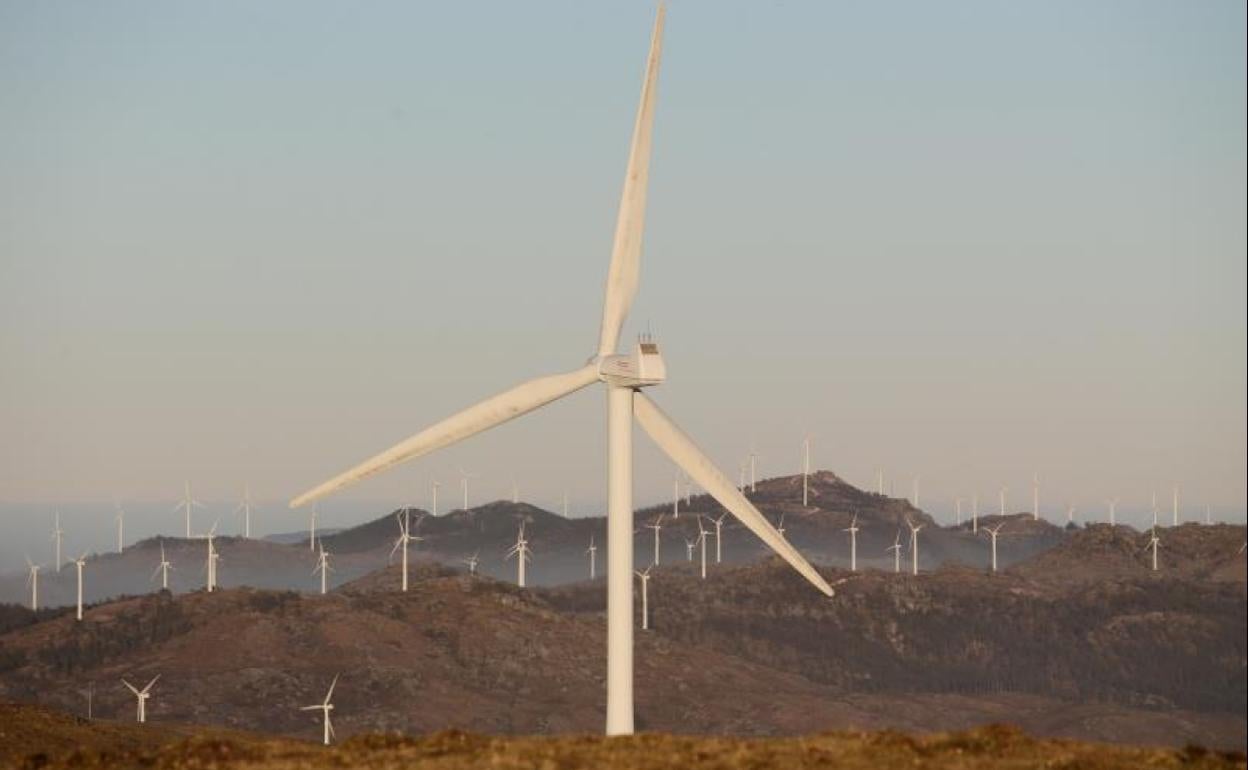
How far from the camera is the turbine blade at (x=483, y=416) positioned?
9519cm

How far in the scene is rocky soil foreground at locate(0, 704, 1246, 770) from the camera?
81.0 metres

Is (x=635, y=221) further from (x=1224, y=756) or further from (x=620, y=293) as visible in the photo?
(x=1224, y=756)

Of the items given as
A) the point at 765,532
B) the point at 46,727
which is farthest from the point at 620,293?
the point at 46,727

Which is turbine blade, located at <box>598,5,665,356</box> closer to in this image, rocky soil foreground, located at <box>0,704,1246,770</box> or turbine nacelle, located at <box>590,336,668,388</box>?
turbine nacelle, located at <box>590,336,668,388</box>

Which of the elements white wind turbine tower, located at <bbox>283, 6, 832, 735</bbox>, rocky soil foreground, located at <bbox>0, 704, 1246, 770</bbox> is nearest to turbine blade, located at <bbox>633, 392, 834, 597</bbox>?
white wind turbine tower, located at <bbox>283, 6, 832, 735</bbox>

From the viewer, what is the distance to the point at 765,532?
97.4 m

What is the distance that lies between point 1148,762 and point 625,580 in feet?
77.9

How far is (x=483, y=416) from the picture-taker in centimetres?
9812

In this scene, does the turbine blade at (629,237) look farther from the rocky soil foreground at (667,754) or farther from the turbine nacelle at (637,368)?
the rocky soil foreground at (667,754)

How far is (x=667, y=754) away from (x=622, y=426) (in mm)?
17047

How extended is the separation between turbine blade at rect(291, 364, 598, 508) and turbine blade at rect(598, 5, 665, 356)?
82.2 inches

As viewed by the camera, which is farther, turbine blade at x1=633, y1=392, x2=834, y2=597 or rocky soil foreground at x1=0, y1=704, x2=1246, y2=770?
turbine blade at x1=633, y1=392, x2=834, y2=597

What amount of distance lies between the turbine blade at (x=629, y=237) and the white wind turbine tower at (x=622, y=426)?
46mm

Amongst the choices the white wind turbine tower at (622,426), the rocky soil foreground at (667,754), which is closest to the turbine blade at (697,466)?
the white wind turbine tower at (622,426)
